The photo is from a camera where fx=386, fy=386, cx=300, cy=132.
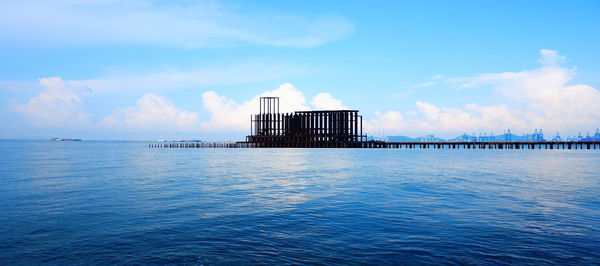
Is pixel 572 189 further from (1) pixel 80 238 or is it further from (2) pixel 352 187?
(1) pixel 80 238

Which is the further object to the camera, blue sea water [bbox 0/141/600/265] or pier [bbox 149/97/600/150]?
pier [bbox 149/97/600/150]

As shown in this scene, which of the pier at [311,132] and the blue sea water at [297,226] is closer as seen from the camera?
the blue sea water at [297,226]

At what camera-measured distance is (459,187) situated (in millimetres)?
26891

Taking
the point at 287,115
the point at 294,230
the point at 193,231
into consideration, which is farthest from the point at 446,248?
the point at 287,115

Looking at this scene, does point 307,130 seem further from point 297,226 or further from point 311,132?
point 297,226

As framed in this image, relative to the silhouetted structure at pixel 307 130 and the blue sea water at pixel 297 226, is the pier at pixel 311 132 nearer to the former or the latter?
the silhouetted structure at pixel 307 130

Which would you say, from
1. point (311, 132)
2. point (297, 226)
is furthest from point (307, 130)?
point (297, 226)

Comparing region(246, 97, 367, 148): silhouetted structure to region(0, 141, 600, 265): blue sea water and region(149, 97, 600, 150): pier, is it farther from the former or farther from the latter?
region(0, 141, 600, 265): blue sea water

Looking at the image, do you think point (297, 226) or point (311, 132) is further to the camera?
point (311, 132)

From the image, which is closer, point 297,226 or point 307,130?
point 297,226

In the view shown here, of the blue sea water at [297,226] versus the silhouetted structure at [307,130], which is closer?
the blue sea water at [297,226]

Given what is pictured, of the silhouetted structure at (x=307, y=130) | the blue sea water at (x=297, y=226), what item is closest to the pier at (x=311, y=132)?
the silhouetted structure at (x=307, y=130)

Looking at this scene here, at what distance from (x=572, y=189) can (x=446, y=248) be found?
2035 cm

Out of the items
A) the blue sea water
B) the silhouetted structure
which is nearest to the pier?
the silhouetted structure
